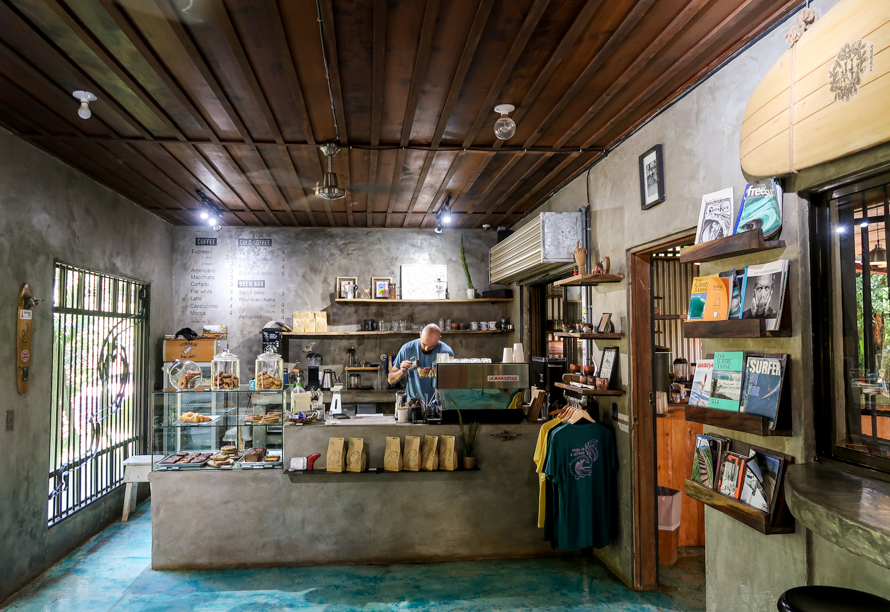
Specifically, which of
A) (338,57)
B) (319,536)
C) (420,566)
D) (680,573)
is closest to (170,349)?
(319,536)

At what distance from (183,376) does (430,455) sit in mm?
2097

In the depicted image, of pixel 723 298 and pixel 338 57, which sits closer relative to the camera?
pixel 723 298

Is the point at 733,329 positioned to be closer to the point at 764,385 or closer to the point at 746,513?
the point at 764,385

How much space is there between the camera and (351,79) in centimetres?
310

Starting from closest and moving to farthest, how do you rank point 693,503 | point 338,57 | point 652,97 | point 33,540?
1. point 338,57
2. point 652,97
3. point 33,540
4. point 693,503

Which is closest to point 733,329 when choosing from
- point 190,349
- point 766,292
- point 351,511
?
point 766,292

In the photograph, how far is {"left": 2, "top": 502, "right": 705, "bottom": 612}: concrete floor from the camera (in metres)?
3.73

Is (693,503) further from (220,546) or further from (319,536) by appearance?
(220,546)

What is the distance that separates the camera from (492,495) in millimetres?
4609

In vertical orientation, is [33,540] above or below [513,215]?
below

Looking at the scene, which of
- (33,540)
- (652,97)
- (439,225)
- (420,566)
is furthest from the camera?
(439,225)

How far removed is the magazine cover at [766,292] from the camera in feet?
7.83

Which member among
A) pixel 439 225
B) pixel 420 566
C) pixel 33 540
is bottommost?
pixel 420 566

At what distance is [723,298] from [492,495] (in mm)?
2753
